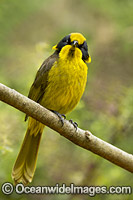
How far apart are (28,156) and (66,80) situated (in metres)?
0.78

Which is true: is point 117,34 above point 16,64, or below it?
above

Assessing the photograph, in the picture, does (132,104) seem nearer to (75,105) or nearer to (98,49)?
(75,105)

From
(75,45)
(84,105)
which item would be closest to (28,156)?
(84,105)

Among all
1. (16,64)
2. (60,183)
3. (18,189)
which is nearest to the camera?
(18,189)

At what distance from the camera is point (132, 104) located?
12.8 feet

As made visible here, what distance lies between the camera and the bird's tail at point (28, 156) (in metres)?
3.50

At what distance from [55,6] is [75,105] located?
109 inches

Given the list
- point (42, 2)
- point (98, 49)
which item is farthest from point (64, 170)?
point (42, 2)

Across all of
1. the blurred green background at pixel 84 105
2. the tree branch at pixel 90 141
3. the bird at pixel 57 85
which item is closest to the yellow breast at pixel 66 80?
the bird at pixel 57 85

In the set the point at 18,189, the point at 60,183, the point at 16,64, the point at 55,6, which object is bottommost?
the point at 18,189

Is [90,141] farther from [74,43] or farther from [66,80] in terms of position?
[74,43]

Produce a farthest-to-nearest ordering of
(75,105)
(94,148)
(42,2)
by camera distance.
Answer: (42,2)
(75,105)
(94,148)

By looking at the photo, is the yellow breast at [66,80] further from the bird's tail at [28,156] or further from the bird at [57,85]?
the bird's tail at [28,156]

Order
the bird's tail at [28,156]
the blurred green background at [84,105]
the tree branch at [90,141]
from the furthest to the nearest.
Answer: the blurred green background at [84,105], the bird's tail at [28,156], the tree branch at [90,141]
